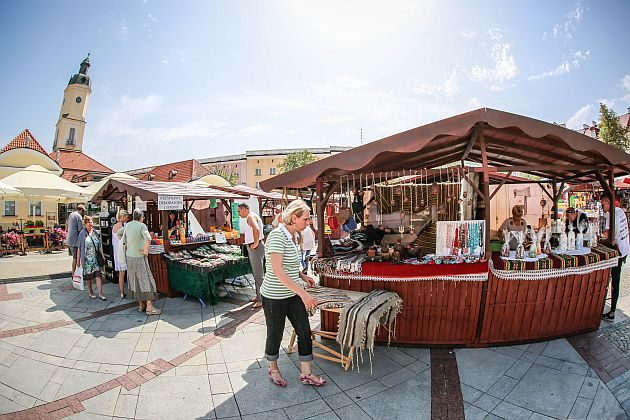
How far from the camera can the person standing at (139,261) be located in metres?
5.41

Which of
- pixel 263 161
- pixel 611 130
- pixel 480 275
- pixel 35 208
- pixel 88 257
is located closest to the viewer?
pixel 480 275

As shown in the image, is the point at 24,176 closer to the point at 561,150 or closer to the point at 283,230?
the point at 283,230

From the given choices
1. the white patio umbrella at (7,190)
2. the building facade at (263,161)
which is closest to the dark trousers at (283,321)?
the white patio umbrella at (7,190)

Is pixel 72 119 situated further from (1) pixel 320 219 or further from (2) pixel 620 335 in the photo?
(2) pixel 620 335

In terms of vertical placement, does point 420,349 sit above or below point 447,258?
below

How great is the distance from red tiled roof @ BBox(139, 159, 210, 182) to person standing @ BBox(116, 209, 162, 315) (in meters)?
18.4

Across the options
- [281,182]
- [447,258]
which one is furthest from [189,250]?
[447,258]

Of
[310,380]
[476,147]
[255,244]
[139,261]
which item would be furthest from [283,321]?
[476,147]

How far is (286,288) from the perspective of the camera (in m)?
3.06

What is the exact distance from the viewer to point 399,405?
2.94m

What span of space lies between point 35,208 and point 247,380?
2277 cm

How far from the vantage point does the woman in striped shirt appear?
291 centimetres

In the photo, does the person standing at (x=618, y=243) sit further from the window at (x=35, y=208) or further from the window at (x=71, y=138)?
the window at (x=71, y=138)

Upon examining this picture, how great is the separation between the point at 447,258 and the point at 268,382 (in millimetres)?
2442
